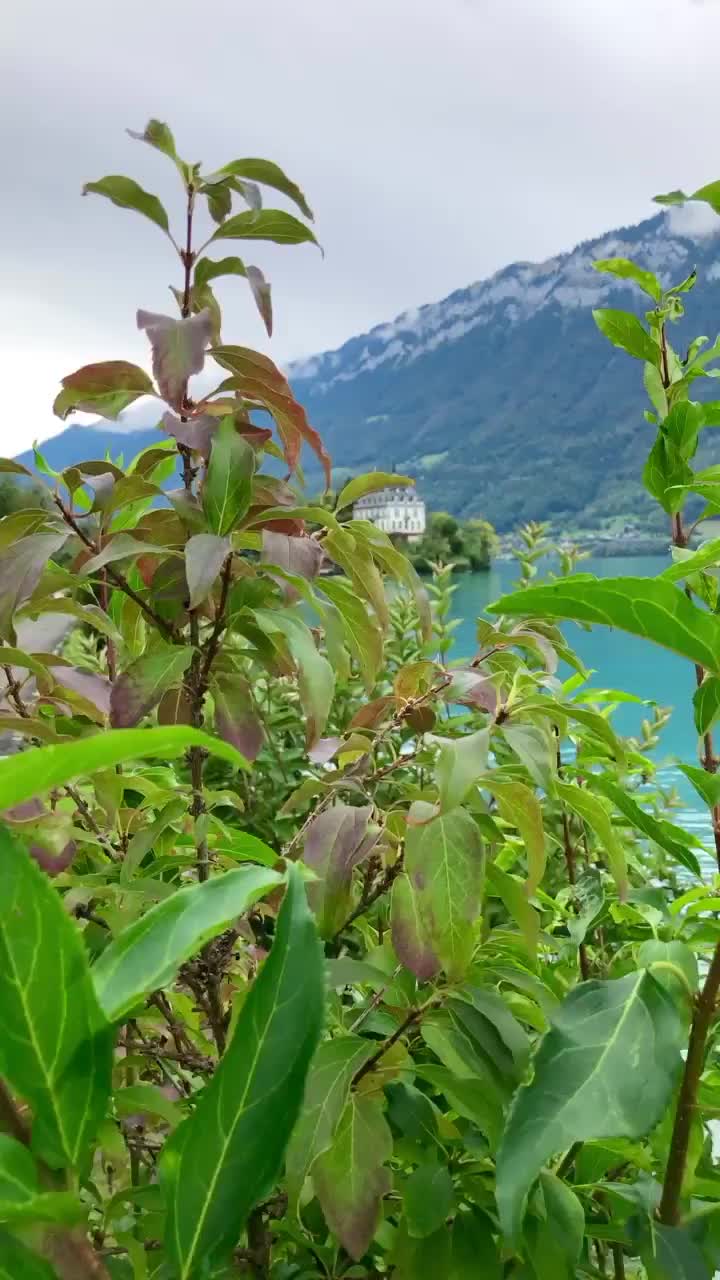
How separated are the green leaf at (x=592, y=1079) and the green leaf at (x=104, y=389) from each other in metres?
0.48

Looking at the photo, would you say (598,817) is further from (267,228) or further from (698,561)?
(267,228)

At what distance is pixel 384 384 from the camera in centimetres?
5894

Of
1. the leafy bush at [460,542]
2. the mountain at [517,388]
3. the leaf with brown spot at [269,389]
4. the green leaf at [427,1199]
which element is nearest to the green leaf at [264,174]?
the leaf with brown spot at [269,389]

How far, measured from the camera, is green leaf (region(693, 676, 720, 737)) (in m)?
0.50

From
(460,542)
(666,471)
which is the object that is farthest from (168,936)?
(460,542)

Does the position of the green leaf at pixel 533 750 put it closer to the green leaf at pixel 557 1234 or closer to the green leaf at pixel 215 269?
the green leaf at pixel 557 1234

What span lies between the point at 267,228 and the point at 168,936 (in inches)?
21.6

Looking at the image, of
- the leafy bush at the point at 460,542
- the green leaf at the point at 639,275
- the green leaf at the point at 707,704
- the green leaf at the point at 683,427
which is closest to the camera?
the green leaf at the point at 707,704

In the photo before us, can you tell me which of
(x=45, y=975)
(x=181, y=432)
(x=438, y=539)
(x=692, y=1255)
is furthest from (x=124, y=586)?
(x=438, y=539)

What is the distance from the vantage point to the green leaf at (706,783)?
0.51 metres

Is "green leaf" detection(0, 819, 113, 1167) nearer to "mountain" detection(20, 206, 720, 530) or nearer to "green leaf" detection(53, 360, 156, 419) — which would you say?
"green leaf" detection(53, 360, 156, 419)

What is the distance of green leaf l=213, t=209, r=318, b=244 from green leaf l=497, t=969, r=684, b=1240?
0.54 metres

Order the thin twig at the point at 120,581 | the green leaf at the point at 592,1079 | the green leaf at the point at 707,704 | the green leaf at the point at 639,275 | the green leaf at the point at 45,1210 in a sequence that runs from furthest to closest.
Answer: the green leaf at the point at 639,275, the thin twig at the point at 120,581, the green leaf at the point at 707,704, the green leaf at the point at 592,1079, the green leaf at the point at 45,1210

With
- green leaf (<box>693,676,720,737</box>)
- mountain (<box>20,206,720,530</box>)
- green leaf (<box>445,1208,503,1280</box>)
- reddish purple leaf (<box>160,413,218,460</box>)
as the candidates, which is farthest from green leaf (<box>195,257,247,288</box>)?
mountain (<box>20,206,720,530</box>)
